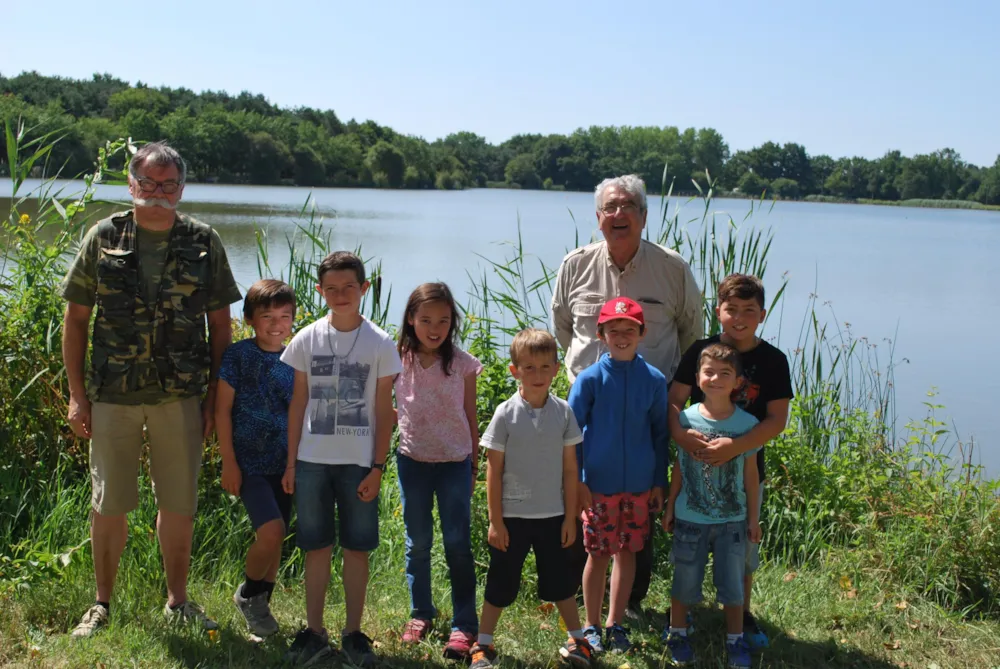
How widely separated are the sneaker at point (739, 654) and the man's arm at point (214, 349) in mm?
2146

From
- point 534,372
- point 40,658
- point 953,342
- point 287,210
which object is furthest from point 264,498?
point 287,210

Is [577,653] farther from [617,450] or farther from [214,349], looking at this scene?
[214,349]

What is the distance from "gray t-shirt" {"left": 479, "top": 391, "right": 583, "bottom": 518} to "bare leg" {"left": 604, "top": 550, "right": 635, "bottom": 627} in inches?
16.0

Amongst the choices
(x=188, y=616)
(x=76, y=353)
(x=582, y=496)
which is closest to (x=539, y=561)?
(x=582, y=496)

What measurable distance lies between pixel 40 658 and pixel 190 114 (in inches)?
1853

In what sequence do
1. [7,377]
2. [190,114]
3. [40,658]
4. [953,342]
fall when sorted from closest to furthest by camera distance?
[40,658] < [7,377] < [953,342] < [190,114]

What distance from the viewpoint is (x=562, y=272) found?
384cm

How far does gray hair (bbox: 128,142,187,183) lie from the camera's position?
3.15 meters

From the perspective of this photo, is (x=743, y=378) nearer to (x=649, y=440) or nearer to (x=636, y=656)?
(x=649, y=440)

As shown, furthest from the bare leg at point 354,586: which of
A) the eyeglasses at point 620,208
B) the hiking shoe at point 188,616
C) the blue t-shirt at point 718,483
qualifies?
the eyeglasses at point 620,208

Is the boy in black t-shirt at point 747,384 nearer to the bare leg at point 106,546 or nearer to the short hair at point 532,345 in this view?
the short hair at point 532,345

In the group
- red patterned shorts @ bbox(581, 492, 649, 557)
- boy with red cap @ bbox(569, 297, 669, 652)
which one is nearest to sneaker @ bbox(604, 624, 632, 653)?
boy with red cap @ bbox(569, 297, 669, 652)

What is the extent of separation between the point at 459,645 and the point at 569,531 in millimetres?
590

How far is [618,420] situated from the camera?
130 inches
